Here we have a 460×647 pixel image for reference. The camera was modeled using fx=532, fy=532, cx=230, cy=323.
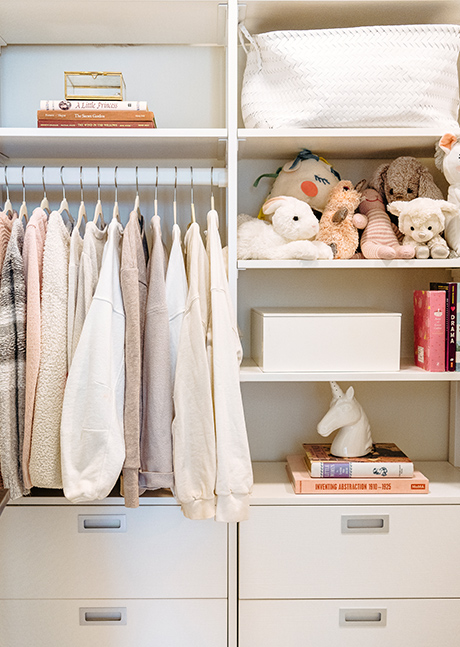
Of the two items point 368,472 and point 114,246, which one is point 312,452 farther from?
point 114,246

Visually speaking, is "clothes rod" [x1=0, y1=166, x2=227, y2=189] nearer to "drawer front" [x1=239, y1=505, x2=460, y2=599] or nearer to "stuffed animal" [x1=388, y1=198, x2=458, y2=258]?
"stuffed animal" [x1=388, y1=198, x2=458, y2=258]

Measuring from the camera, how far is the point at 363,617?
4.94 feet

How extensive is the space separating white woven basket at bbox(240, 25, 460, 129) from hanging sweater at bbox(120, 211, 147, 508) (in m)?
0.56

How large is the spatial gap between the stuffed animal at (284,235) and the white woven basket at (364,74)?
22 centimetres

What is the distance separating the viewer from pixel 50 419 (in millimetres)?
1342

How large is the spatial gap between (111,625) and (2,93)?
5.49ft

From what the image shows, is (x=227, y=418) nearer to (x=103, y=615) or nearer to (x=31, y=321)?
(x=31, y=321)

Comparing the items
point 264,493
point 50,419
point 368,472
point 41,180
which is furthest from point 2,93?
point 368,472

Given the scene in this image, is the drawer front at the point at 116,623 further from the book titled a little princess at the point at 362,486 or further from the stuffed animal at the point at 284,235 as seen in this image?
the stuffed animal at the point at 284,235

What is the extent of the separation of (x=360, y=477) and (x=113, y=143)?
1.19 metres

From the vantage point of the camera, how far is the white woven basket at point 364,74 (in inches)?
55.7

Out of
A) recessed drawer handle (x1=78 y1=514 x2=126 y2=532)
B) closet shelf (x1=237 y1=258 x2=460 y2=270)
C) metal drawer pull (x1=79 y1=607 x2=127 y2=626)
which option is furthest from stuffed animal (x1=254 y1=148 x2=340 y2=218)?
metal drawer pull (x1=79 y1=607 x2=127 y2=626)

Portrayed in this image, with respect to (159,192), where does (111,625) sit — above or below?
below

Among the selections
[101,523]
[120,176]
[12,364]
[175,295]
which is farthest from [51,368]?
[120,176]
